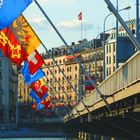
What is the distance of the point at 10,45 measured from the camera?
180ft

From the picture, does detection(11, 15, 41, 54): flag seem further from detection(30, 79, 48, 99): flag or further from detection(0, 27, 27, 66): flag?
detection(30, 79, 48, 99): flag

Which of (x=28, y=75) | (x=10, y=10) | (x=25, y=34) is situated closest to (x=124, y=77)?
(x=10, y=10)

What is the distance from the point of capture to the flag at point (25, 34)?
5531cm

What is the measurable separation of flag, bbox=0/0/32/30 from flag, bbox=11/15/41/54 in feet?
27.7

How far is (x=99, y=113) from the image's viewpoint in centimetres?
7450

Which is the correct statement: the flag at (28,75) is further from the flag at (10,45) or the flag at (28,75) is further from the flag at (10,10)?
the flag at (10,10)

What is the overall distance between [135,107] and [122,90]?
1.54m

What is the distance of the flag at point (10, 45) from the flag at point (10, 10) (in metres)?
7.78

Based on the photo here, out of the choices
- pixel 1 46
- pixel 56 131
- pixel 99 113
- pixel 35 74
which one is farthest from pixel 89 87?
pixel 56 131

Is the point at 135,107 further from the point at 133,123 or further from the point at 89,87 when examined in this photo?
the point at 89,87

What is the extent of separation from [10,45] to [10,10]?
9.37 meters

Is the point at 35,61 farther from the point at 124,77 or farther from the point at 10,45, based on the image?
the point at 124,77

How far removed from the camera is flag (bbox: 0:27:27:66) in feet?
179

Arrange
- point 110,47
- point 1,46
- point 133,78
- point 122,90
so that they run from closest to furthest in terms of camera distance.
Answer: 1. point 133,78
2. point 122,90
3. point 1,46
4. point 110,47
